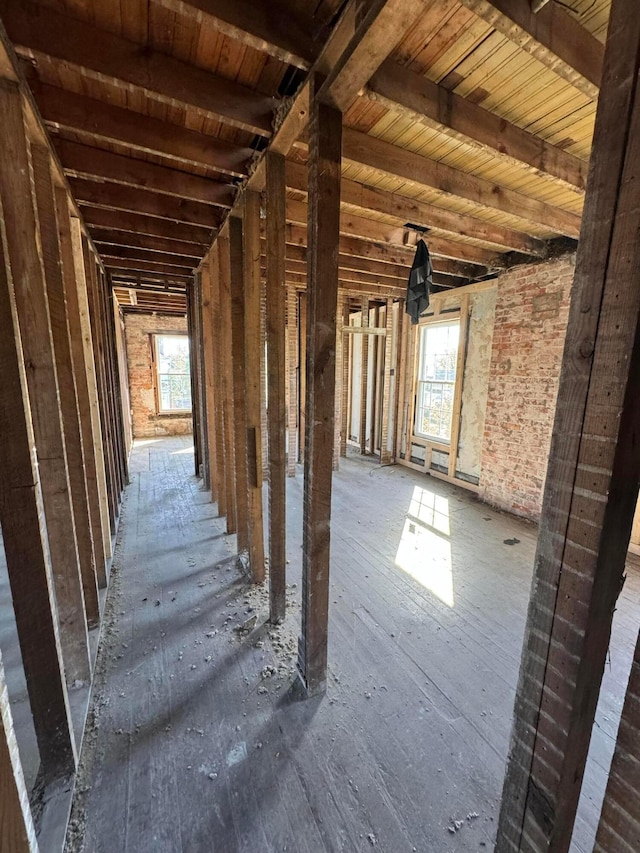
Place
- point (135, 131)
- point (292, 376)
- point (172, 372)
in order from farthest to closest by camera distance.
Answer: point (172, 372) < point (292, 376) < point (135, 131)

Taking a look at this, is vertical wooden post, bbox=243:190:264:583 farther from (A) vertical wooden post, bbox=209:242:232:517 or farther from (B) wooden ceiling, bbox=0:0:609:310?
(A) vertical wooden post, bbox=209:242:232:517

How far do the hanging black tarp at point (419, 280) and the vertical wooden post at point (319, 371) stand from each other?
71.3 inches

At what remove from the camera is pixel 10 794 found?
61cm

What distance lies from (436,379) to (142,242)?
13.8 feet

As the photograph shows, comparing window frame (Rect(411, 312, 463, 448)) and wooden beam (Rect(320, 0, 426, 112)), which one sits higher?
wooden beam (Rect(320, 0, 426, 112))

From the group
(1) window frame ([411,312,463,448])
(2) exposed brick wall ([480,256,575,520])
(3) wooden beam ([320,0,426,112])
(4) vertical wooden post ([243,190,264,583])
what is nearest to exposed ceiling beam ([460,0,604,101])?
(3) wooden beam ([320,0,426,112])

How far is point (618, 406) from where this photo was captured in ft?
1.83

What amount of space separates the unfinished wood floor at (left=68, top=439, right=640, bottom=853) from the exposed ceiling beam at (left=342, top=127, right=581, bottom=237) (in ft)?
9.15

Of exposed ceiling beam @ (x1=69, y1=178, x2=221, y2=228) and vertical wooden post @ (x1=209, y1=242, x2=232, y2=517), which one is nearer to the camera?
exposed ceiling beam @ (x1=69, y1=178, x2=221, y2=228)

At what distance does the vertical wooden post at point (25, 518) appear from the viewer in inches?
41.0

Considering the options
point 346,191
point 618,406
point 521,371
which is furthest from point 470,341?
point 618,406

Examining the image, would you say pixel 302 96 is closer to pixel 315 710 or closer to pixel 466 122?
pixel 466 122

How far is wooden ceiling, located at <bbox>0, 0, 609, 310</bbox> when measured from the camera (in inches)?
48.9

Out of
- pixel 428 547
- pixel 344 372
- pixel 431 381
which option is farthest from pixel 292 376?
pixel 428 547
